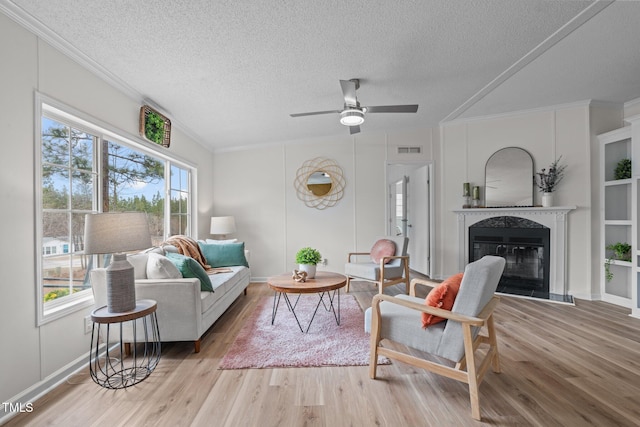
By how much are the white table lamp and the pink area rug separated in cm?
87

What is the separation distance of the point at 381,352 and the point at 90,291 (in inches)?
96.5

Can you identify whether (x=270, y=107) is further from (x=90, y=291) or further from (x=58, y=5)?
(x=90, y=291)

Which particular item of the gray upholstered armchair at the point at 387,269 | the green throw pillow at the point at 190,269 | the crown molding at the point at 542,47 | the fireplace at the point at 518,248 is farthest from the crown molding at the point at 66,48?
the fireplace at the point at 518,248

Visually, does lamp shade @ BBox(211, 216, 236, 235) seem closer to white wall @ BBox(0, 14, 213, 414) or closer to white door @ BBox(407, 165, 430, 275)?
white wall @ BBox(0, 14, 213, 414)

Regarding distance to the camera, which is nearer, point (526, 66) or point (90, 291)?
point (90, 291)

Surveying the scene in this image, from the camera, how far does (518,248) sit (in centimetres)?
436

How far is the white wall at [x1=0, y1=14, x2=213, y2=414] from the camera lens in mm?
1747

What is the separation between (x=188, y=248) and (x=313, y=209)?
2.17m

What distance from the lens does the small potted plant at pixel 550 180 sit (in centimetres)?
408

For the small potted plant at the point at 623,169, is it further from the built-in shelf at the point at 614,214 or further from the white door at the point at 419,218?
the white door at the point at 419,218

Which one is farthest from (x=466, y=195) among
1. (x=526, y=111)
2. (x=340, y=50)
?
(x=340, y=50)

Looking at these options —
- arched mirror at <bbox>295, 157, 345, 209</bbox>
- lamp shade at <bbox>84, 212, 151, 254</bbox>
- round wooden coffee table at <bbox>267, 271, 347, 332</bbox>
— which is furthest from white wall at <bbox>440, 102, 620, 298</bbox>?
lamp shade at <bbox>84, 212, 151, 254</bbox>

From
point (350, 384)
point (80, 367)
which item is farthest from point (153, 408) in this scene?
point (350, 384)

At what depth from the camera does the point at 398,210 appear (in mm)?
6641
